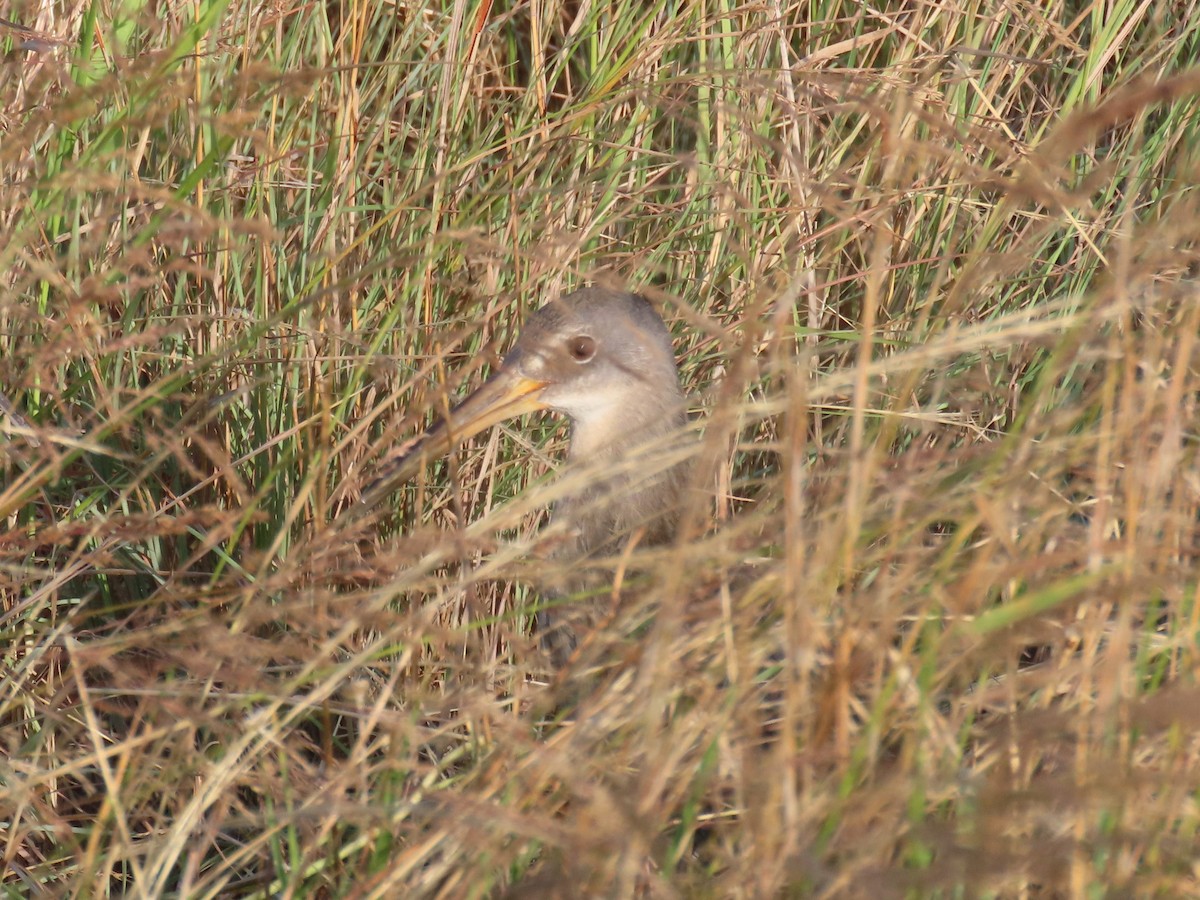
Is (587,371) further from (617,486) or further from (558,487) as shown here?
(558,487)

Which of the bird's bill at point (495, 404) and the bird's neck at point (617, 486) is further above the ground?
the bird's bill at point (495, 404)

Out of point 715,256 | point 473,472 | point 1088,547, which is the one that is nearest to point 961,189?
point 715,256

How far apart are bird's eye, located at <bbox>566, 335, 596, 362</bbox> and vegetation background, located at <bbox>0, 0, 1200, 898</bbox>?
17 centimetres

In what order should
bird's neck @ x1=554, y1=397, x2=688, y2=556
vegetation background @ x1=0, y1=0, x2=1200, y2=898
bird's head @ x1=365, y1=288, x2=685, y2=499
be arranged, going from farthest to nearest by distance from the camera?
bird's head @ x1=365, y1=288, x2=685, y2=499 < bird's neck @ x1=554, y1=397, x2=688, y2=556 < vegetation background @ x1=0, y1=0, x2=1200, y2=898

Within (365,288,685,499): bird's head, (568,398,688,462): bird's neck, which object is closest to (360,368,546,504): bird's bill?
(365,288,685,499): bird's head

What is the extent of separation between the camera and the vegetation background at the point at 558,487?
5.09 ft

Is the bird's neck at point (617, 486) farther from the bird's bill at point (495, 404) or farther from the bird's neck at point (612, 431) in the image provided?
the bird's bill at point (495, 404)

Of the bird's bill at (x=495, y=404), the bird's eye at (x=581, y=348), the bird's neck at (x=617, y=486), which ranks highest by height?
the bird's eye at (x=581, y=348)

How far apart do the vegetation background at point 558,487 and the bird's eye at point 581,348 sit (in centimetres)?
17

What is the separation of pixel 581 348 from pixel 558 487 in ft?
3.80

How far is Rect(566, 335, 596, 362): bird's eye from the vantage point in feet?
9.59

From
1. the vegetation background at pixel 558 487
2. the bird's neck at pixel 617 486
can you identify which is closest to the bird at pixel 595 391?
the bird's neck at pixel 617 486

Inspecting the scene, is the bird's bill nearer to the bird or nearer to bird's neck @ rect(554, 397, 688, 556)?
the bird

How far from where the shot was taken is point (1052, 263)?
9.96 ft
